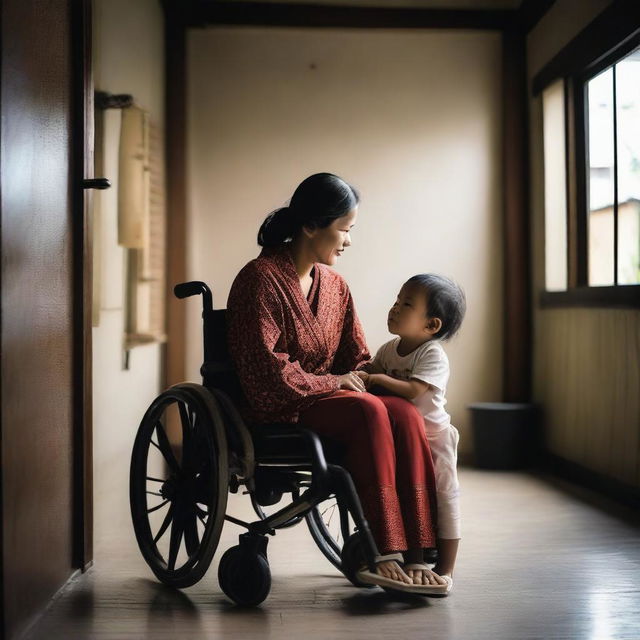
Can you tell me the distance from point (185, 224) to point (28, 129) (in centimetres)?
281

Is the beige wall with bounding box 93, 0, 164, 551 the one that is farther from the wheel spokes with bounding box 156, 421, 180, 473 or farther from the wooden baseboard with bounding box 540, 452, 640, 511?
the wooden baseboard with bounding box 540, 452, 640, 511

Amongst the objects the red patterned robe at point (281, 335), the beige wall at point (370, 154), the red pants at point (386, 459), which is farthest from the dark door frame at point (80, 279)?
the beige wall at point (370, 154)

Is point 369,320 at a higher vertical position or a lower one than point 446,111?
lower

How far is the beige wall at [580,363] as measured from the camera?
11.4 ft

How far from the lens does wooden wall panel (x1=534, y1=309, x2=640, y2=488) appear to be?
3.45 m

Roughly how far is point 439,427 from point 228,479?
0.56 metres

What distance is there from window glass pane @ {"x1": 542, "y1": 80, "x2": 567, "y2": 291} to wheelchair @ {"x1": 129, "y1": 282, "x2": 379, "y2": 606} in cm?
250

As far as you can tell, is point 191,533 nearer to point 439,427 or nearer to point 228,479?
point 228,479

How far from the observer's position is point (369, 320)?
189 inches

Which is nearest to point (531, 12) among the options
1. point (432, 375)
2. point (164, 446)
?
point (432, 375)

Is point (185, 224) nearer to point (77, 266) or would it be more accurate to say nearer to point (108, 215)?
point (108, 215)

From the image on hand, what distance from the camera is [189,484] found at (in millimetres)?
2260

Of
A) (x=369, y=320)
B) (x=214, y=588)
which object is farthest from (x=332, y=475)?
(x=369, y=320)

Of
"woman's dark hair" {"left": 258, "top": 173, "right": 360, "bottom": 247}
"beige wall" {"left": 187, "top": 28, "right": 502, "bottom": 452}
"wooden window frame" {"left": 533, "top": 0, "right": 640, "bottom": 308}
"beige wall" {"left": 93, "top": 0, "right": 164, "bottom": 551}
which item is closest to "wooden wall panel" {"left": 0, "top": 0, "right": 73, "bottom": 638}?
"woman's dark hair" {"left": 258, "top": 173, "right": 360, "bottom": 247}
